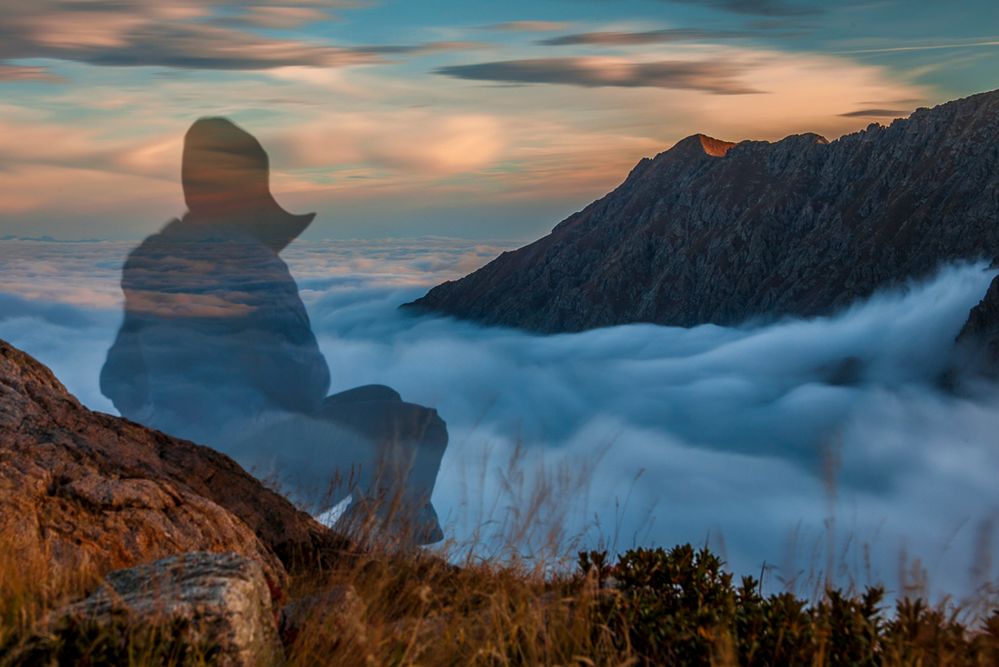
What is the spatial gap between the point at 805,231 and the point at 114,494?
553 ft

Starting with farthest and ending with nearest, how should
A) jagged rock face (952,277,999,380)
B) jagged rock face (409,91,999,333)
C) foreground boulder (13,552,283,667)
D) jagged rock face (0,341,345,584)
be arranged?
jagged rock face (409,91,999,333) → jagged rock face (952,277,999,380) → jagged rock face (0,341,345,584) → foreground boulder (13,552,283,667)

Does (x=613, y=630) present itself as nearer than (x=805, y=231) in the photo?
Yes

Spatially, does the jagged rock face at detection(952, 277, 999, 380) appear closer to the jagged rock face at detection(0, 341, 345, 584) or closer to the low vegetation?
the jagged rock face at detection(0, 341, 345, 584)

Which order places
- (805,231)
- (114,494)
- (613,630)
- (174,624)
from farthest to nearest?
1. (805,231)
2. (114,494)
3. (613,630)
4. (174,624)

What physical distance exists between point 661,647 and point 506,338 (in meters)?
192

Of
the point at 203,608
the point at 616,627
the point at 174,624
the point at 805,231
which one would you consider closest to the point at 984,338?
the point at 805,231

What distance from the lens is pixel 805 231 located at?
162 metres

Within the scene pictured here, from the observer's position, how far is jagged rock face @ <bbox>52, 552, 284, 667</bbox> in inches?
140

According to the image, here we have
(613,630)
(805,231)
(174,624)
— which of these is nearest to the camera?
(174,624)

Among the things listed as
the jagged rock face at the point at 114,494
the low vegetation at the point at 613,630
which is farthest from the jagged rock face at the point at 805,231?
the low vegetation at the point at 613,630

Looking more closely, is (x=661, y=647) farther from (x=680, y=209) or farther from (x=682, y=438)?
(x=680, y=209)

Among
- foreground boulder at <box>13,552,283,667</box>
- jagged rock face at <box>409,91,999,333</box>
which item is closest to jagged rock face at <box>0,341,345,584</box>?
foreground boulder at <box>13,552,283,667</box>

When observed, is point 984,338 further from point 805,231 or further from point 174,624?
point 174,624

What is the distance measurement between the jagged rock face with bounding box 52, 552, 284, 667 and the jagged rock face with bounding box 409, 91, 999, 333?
15006cm
